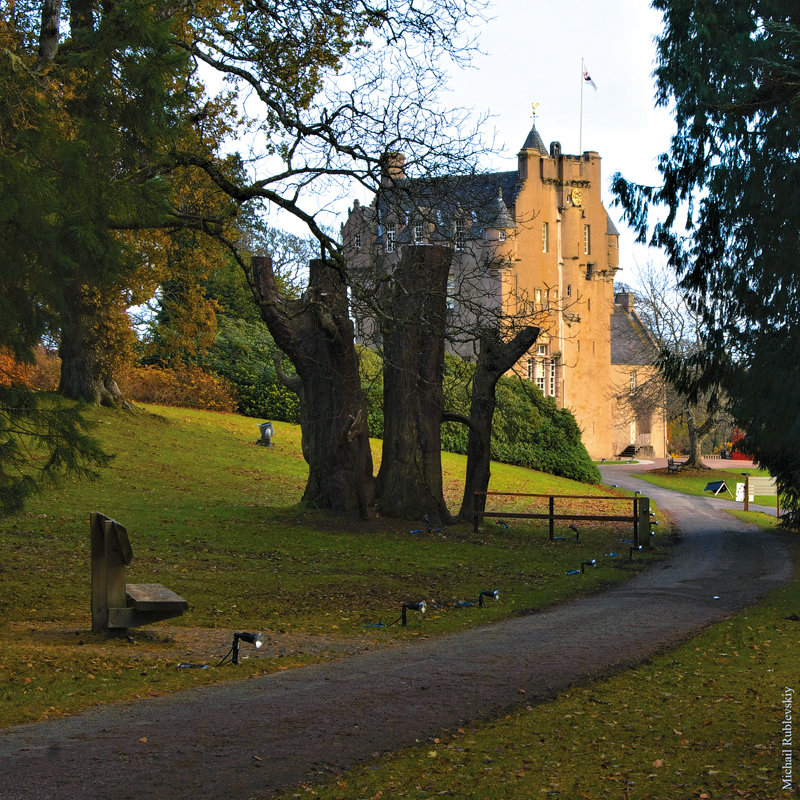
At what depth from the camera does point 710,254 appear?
2238 centimetres

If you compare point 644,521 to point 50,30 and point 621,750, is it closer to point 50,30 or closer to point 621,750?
point 50,30

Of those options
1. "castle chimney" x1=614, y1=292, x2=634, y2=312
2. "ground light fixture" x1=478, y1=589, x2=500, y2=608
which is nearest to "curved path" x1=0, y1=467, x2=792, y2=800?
"ground light fixture" x1=478, y1=589, x2=500, y2=608

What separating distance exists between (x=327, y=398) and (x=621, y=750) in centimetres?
1664

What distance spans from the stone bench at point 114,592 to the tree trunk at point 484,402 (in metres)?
12.9

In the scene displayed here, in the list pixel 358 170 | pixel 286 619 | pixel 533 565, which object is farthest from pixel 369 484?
pixel 286 619

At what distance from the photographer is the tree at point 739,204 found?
1881 cm

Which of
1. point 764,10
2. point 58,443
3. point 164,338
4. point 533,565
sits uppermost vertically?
point 764,10

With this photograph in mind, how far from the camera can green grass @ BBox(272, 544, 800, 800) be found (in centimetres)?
580

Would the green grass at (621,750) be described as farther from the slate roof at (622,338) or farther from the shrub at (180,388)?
the slate roof at (622,338)

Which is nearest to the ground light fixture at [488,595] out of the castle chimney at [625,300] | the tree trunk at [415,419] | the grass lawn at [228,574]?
the grass lawn at [228,574]

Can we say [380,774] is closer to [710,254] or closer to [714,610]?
[714,610]

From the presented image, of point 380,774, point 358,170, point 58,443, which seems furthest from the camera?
point 358,170

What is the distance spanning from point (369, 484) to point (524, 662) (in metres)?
13.2

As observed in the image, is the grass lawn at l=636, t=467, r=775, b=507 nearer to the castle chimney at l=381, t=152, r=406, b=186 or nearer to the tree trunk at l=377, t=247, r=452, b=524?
the tree trunk at l=377, t=247, r=452, b=524
